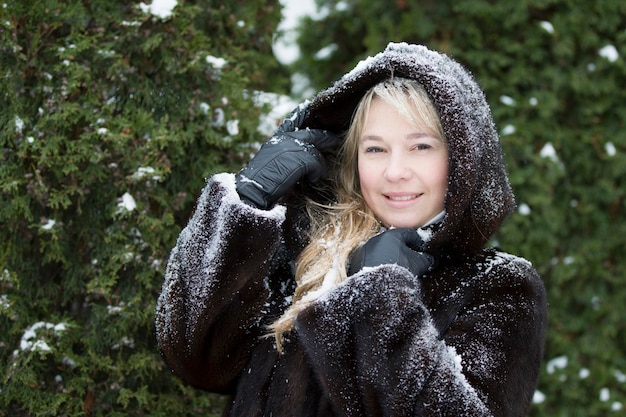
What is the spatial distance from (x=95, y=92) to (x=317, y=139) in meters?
0.80

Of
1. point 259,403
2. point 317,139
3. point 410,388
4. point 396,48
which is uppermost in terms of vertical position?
point 396,48

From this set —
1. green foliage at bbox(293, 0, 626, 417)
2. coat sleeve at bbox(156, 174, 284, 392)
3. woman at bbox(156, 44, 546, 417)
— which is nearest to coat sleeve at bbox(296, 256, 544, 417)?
woman at bbox(156, 44, 546, 417)

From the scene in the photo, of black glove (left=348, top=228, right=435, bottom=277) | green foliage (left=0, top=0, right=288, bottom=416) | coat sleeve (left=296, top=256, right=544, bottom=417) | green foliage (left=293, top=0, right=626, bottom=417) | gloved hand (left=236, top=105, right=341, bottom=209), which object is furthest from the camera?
green foliage (left=293, top=0, right=626, bottom=417)

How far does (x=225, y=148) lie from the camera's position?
2852 millimetres

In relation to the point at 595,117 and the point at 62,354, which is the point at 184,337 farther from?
the point at 595,117

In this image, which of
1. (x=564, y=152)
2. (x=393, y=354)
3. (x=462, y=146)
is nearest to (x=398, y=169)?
(x=462, y=146)

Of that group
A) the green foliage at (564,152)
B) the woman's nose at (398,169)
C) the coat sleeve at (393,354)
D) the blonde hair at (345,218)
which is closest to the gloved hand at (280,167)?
the blonde hair at (345,218)

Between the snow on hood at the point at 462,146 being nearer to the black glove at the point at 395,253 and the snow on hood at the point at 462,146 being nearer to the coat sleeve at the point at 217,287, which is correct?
the black glove at the point at 395,253

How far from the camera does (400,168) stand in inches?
85.8

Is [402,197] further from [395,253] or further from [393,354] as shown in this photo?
[393,354]

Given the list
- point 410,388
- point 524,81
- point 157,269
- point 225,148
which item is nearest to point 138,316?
point 157,269

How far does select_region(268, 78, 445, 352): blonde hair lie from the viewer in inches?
85.3

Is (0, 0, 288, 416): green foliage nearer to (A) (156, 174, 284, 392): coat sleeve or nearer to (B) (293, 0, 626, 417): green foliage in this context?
(A) (156, 174, 284, 392): coat sleeve

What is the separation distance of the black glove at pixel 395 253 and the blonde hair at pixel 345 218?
0.08 m
